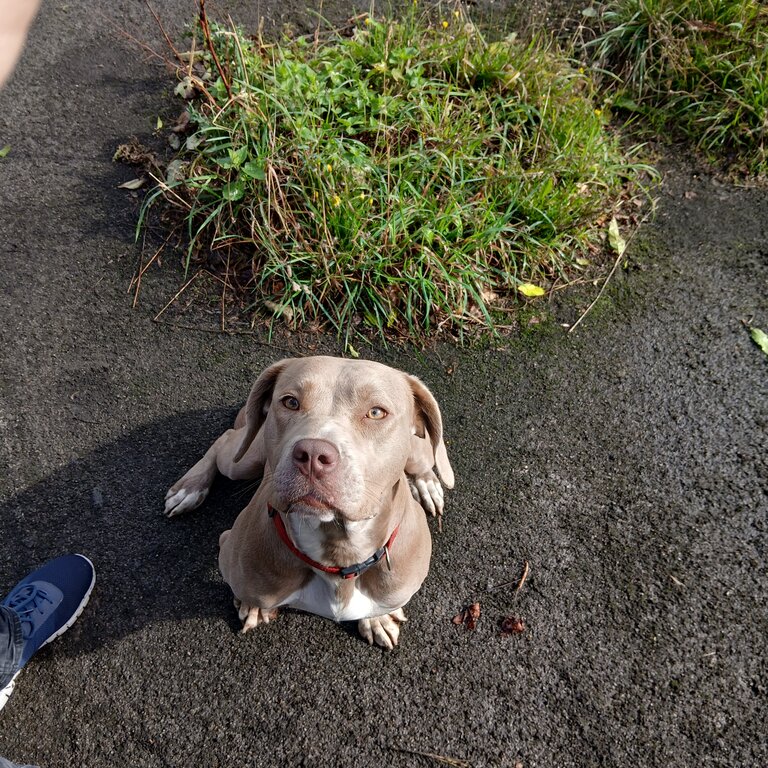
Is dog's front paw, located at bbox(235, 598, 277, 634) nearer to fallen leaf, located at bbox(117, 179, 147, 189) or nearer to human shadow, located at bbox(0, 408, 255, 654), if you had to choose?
human shadow, located at bbox(0, 408, 255, 654)

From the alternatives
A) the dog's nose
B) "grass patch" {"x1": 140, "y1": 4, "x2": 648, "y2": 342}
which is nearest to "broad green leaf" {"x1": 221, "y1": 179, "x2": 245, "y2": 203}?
"grass patch" {"x1": 140, "y1": 4, "x2": 648, "y2": 342}

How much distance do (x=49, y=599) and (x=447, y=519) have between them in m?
2.04

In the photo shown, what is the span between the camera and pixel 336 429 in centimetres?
215

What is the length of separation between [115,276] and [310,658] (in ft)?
9.20

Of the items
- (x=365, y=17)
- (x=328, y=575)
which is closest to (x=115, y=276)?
(x=328, y=575)

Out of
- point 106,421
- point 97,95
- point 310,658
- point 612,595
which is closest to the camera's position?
point 310,658

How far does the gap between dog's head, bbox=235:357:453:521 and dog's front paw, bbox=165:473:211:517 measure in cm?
85

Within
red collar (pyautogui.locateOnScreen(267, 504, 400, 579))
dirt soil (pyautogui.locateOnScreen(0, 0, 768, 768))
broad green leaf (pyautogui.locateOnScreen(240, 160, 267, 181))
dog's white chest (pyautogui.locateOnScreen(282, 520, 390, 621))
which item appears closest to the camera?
red collar (pyautogui.locateOnScreen(267, 504, 400, 579))

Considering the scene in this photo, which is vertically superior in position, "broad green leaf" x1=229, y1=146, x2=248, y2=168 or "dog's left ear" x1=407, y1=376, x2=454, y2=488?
"dog's left ear" x1=407, y1=376, x2=454, y2=488

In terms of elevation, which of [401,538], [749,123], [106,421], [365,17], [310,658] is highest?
[749,123]

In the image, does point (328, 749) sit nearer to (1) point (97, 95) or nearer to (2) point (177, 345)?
(2) point (177, 345)

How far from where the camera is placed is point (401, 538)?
104 inches

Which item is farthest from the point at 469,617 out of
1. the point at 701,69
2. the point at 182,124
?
the point at 701,69

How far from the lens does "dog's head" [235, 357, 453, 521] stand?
2.04 meters
